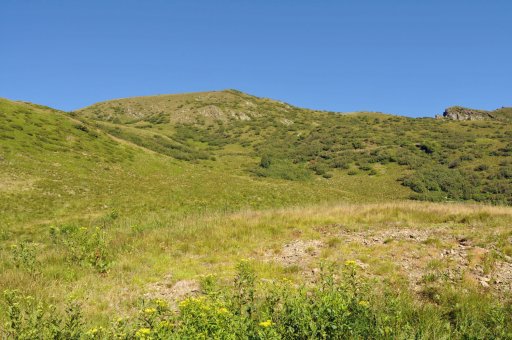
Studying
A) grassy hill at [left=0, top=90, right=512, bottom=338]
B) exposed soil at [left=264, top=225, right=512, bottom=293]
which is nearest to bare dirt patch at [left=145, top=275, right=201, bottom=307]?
grassy hill at [left=0, top=90, right=512, bottom=338]

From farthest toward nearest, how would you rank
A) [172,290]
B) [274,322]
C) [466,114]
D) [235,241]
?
[466,114], [235,241], [172,290], [274,322]

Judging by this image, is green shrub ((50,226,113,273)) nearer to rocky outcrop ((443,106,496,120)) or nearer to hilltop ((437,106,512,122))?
hilltop ((437,106,512,122))

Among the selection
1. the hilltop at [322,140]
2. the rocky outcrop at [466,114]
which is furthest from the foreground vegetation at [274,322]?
the rocky outcrop at [466,114]

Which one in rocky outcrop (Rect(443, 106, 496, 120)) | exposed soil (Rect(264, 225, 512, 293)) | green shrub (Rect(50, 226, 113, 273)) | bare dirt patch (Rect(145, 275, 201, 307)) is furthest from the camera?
rocky outcrop (Rect(443, 106, 496, 120))

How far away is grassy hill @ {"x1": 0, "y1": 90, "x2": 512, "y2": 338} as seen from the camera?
6359 millimetres

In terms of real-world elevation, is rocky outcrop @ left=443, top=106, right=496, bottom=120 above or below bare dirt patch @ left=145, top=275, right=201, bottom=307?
above

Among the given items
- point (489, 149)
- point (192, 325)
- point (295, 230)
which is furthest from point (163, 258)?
point (489, 149)

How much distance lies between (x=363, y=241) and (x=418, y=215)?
15.5 feet

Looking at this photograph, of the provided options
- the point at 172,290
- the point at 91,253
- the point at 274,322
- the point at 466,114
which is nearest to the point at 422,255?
the point at 274,322

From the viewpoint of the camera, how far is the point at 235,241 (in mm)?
13188

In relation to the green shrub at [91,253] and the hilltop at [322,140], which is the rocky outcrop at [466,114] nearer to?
the hilltop at [322,140]

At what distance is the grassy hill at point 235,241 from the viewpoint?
20.9ft

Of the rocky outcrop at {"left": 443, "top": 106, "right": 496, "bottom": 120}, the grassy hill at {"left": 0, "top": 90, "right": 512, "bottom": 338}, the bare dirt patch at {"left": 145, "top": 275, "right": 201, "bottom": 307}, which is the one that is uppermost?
the rocky outcrop at {"left": 443, "top": 106, "right": 496, "bottom": 120}

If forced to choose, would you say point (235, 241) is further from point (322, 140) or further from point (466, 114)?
point (466, 114)
